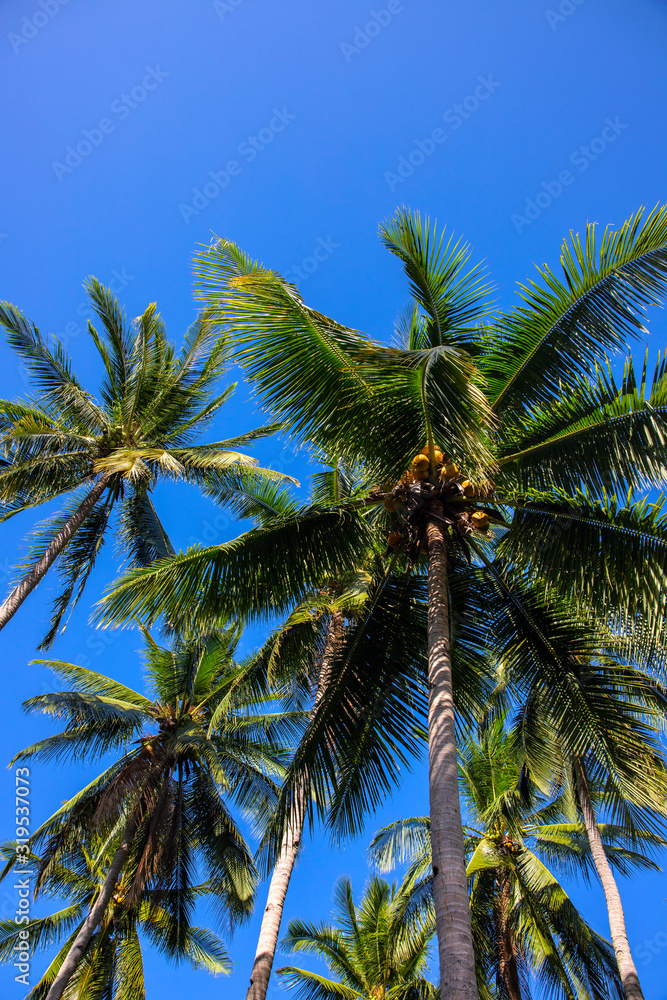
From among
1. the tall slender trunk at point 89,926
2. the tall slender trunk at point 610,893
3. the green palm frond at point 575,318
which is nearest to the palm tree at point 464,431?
the green palm frond at point 575,318

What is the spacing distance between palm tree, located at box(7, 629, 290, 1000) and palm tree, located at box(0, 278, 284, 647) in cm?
252

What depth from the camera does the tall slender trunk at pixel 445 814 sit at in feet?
16.3

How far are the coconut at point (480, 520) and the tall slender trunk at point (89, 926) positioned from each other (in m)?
9.86

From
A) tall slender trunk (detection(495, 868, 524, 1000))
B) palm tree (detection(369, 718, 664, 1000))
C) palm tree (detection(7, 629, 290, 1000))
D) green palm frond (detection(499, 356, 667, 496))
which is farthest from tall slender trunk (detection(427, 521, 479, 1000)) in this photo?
tall slender trunk (detection(495, 868, 524, 1000))

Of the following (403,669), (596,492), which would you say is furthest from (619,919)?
(596,492)

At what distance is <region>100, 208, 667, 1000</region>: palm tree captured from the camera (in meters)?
7.02

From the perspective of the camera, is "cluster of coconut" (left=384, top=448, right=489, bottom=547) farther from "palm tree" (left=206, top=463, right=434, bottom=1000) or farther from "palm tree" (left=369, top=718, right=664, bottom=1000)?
"palm tree" (left=369, top=718, right=664, bottom=1000)

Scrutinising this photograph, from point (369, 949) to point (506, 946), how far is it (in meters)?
3.87

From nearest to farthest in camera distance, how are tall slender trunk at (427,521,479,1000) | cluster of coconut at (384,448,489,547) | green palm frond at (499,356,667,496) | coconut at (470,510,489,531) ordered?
tall slender trunk at (427,521,479,1000) → green palm frond at (499,356,667,496) → cluster of coconut at (384,448,489,547) → coconut at (470,510,489,531)

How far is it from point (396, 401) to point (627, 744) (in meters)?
4.72

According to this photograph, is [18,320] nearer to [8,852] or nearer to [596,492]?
[596,492]

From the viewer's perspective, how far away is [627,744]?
7.85 meters

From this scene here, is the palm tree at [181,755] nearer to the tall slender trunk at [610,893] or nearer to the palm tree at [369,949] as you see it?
the palm tree at [369,949]

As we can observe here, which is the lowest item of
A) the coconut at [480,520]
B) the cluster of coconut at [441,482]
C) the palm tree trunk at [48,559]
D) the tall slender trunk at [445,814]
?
the tall slender trunk at [445,814]
